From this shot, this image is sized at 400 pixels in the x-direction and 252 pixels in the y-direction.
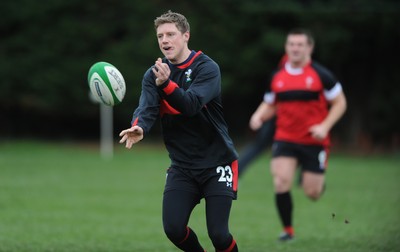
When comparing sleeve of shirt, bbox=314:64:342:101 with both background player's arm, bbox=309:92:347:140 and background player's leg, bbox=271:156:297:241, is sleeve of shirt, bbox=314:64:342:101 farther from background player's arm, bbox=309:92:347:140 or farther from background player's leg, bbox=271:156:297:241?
background player's leg, bbox=271:156:297:241

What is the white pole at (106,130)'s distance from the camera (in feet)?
73.1

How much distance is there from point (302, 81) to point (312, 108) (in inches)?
13.3

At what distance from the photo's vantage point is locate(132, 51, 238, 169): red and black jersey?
5293 mm

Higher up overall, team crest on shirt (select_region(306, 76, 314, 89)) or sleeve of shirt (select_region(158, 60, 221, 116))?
team crest on shirt (select_region(306, 76, 314, 89))

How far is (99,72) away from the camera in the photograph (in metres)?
5.36

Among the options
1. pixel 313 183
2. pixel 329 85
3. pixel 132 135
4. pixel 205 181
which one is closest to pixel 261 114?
pixel 329 85

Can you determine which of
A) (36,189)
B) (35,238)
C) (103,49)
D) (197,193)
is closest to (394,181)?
(36,189)

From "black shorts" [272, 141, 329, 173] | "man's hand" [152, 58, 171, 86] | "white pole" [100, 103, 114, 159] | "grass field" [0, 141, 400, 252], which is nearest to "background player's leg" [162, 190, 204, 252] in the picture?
"man's hand" [152, 58, 171, 86]

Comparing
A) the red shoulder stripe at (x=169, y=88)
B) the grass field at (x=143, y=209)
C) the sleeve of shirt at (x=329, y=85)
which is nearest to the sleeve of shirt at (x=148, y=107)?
the red shoulder stripe at (x=169, y=88)

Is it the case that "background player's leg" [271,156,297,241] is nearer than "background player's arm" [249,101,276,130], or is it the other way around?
"background player's leg" [271,156,297,241]

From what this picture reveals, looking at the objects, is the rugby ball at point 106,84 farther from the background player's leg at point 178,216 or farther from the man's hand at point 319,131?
the man's hand at point 319,131

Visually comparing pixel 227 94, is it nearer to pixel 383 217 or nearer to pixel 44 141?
pixel 44 141

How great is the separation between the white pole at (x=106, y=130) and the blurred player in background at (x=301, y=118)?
→ 1374 cm

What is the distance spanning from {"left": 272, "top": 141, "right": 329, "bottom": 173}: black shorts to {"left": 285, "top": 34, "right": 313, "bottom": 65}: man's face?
0.98 m
